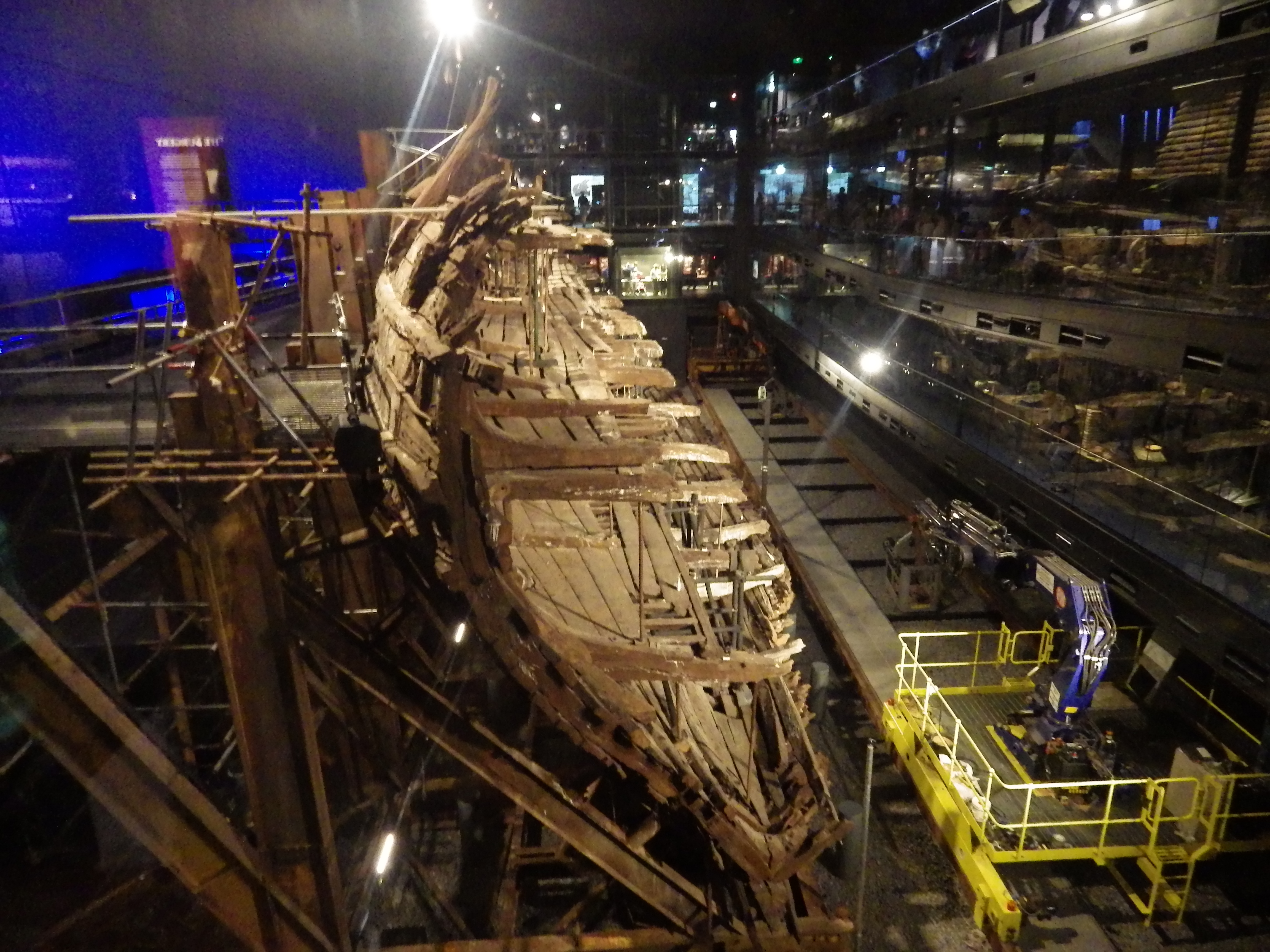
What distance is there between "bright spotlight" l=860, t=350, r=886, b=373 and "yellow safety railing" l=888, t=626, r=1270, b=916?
356 inches

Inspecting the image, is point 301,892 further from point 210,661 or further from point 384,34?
point 384,34

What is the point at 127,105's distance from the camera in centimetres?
1134

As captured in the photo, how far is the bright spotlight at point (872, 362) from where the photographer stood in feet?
56.6

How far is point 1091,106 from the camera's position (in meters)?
13.2

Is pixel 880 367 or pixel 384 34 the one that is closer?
pixel 880 367

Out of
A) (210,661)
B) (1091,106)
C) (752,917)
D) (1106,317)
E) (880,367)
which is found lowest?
(752,917)

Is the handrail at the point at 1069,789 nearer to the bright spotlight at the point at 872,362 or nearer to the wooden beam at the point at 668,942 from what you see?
the wooden beam at the point at 668,942

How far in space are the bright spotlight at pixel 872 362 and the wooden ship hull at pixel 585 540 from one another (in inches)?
376

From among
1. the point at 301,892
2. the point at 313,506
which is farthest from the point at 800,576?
the point at 301,892

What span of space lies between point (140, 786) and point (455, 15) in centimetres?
1201

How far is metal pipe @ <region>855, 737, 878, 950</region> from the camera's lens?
20.6 ft

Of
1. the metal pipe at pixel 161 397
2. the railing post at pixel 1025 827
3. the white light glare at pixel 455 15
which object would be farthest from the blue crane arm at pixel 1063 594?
the white light glare at pixel 455 15

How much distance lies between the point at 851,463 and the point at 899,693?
1018cm

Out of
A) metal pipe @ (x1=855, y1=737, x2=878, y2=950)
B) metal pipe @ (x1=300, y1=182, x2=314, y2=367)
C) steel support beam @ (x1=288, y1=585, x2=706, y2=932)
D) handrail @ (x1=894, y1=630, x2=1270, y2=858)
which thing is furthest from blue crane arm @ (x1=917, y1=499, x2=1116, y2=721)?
metal pipe @ (x1=300, y1=182, x2=314, y2=367)
